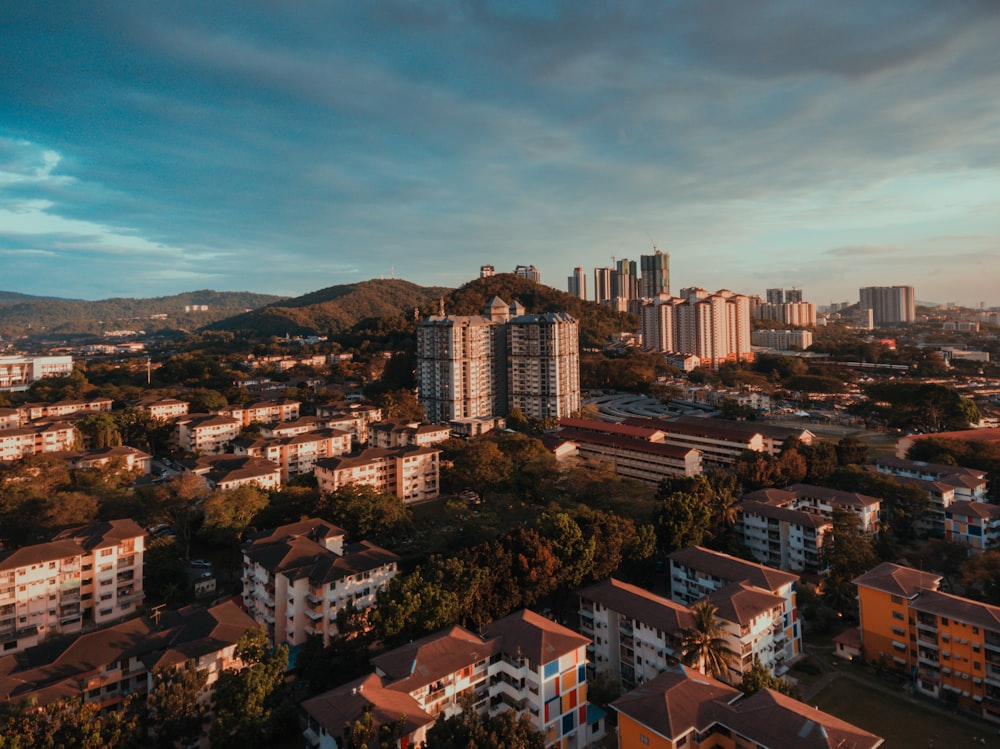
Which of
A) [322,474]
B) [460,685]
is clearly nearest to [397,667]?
[460,685]

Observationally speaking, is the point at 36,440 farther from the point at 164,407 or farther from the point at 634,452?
the point at 634,452

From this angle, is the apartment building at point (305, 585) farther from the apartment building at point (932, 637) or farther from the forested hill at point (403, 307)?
the forested hill at point (403, 307)

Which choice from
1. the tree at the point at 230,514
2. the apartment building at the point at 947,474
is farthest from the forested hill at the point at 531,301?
the tree at the point at 230,514

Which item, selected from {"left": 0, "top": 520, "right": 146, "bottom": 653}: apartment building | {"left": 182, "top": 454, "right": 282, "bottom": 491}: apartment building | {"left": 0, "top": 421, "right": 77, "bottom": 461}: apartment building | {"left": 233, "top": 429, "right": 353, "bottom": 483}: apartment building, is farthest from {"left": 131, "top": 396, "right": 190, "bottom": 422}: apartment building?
{"left": 0, "top": 520, "right": 146, "bottom": 653}: apartment building

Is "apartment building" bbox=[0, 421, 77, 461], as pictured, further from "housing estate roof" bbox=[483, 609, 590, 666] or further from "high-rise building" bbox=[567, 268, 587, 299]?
"high-rise building" bbox=[567, 268, 587, 299]

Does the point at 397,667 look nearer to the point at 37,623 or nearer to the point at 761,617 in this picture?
the point at 761,617

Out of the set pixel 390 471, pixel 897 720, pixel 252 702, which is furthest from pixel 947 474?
pixel 252 702
